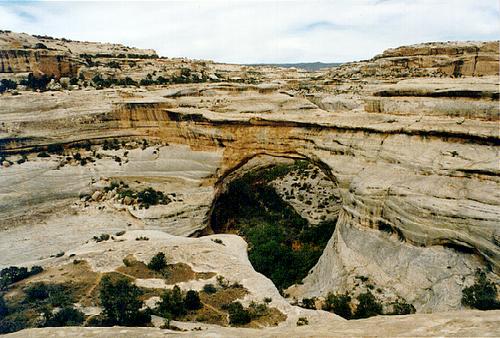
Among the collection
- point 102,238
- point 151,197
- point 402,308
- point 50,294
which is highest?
point 151,197

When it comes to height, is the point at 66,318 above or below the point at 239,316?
above

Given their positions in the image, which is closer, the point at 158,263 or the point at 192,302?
the point at 192,302

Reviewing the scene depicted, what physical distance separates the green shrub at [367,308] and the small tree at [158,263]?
26.3ft

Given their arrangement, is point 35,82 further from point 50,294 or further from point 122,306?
point 122,306

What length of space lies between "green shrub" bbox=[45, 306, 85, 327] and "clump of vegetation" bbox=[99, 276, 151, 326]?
781 millimetres

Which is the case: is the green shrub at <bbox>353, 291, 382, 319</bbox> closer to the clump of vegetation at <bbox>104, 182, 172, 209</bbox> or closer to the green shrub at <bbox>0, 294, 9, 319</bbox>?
the green shrub at <bbox>0, 294, 9, 319</bbox>

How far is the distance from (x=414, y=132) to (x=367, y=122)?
297 centimetres

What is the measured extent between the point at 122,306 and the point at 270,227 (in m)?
15.7

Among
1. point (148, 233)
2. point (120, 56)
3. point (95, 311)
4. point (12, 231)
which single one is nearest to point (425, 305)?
point (95, 311)

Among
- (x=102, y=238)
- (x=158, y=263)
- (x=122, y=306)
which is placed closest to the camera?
(x=122, y=306)

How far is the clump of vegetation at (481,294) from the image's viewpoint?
13.8 m

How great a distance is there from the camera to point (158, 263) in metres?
17.3

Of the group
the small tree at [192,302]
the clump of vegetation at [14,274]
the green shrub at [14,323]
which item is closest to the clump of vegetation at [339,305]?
the small tree at [192,302]

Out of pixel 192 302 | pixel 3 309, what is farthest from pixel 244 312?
pixel 3 309
